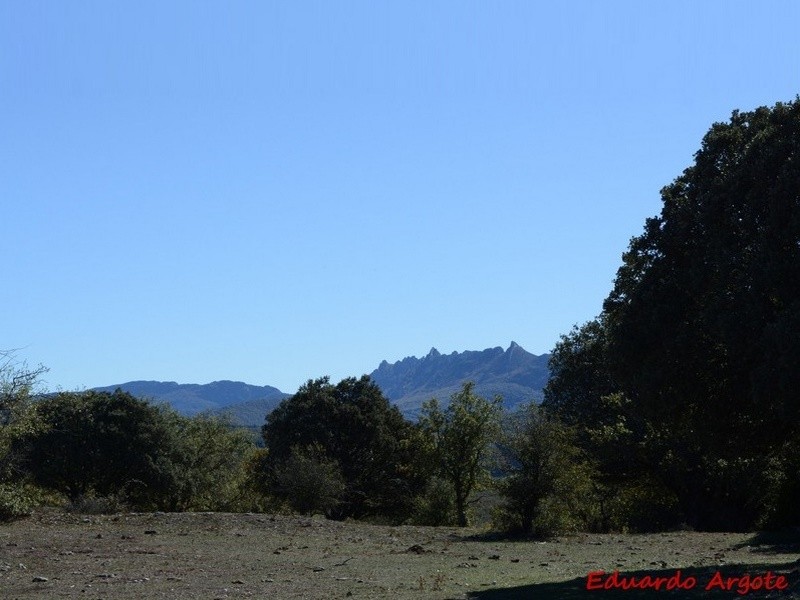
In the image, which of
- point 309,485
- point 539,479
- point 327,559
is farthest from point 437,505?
point 327,559

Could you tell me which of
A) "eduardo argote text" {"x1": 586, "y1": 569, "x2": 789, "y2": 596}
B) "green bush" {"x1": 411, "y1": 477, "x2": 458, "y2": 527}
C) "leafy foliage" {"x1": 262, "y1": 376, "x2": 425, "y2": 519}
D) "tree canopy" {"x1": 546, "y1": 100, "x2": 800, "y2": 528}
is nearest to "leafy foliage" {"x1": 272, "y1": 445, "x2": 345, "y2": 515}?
"green bush" {"x1": 411, "y1": 477, "x2": 458, "y2": 527}

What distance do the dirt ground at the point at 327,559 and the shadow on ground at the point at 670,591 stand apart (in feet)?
0.12

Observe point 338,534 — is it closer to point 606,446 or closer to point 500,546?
point 500,546

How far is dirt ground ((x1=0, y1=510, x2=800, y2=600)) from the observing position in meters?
17.6

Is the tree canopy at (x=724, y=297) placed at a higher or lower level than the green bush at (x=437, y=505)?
higher

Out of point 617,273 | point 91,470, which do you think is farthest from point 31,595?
point 91,470

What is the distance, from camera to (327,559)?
23.8 m

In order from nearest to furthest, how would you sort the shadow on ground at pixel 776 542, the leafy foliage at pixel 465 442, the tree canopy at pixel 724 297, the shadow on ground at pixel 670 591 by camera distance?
the shadow on ground at pixel 670 591
the tree canopy at pixel 724 297
the shadow on ground at pixel 776 542
the leafy foliage at pixel 465 442

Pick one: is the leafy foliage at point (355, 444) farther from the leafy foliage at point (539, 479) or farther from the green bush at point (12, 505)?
the green bush at point (12, 505)

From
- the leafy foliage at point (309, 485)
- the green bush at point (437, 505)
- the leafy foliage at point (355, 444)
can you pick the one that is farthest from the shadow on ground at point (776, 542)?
the leafy foliage at point (355, 444)

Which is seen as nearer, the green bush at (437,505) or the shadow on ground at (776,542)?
the shadow on ground at (776,542)

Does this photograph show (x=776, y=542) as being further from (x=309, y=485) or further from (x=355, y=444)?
(x=355, y=444)

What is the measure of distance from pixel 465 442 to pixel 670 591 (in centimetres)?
3135

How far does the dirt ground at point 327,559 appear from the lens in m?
17.6
